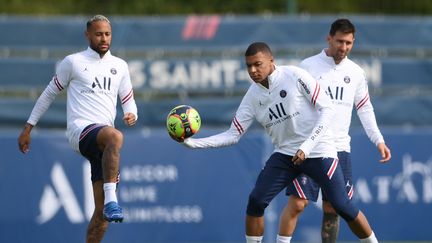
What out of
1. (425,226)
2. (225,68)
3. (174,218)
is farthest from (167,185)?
(225,68)

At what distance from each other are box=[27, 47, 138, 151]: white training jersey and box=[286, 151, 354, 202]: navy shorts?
1.80 m

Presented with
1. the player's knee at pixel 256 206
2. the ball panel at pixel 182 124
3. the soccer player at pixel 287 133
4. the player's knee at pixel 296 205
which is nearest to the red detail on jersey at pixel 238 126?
the soccer player at pixel 287 133

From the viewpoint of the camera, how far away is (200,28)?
68.6 ft

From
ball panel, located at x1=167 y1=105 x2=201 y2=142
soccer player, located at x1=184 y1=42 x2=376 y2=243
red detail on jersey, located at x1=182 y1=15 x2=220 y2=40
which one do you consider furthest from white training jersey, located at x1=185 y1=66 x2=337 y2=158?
red detail on jersey, located at x1=182 y1=15 x2=220 y2=40

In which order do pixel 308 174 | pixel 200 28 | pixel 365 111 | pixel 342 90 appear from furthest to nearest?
pixel 200 28 → pixel 365 111 → pixel 342 90 → pixel 308 174

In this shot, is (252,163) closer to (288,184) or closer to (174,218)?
(174,218)

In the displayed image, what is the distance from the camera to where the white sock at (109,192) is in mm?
10933

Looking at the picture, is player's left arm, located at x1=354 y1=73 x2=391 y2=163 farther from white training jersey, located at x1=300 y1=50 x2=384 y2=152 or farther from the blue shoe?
the blue shoe

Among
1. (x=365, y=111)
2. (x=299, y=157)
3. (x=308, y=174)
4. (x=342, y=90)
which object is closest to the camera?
(x=299, y=157)

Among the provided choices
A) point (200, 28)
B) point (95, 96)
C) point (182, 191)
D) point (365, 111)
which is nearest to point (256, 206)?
point (365, 111)

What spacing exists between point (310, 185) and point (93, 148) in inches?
88.8

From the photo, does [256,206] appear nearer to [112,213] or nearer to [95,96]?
[112,213]

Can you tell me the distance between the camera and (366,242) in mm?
11102

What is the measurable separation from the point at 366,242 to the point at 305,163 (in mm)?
986
